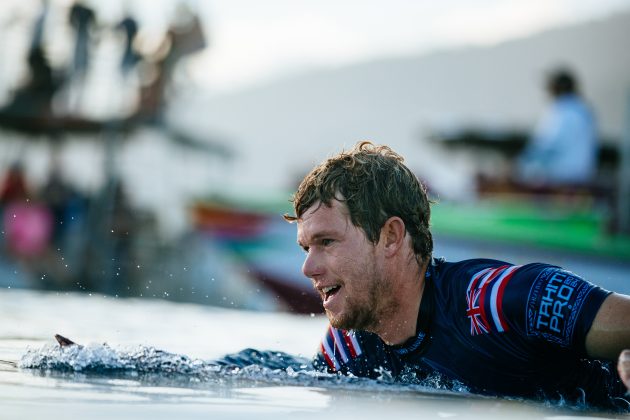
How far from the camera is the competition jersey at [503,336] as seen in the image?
12.3 ft

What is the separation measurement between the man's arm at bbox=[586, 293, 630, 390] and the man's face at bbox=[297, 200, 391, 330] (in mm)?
909

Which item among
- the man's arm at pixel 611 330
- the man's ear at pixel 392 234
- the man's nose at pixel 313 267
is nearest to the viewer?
the man's arm at pixel 611 330

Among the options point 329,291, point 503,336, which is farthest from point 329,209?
point 503,336

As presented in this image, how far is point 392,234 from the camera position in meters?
4.28

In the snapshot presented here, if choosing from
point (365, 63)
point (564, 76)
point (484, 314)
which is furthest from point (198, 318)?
point (365, 63)

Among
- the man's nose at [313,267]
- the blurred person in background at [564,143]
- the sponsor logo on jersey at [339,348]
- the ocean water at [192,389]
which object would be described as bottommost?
the ocean water at [192,389]

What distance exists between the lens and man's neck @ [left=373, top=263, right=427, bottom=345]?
4.27 m

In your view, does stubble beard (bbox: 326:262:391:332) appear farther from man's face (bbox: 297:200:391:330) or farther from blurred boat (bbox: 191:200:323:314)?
blurred boat (bbox: 191:200:323:314)

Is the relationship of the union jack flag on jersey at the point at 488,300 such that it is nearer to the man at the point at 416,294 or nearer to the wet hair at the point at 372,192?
the man at the point at 416,294

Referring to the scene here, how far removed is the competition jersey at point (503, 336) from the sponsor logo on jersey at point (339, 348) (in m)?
0.03

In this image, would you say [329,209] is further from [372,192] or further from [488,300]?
[488,300]

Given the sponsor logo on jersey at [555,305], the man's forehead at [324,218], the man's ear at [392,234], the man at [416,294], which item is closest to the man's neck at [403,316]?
the man at [416,294]

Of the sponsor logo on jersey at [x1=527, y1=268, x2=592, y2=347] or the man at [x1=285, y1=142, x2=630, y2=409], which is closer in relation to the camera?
the sponsor logo on jersey at [x1=527, y1=268, x2=592, y2=347]

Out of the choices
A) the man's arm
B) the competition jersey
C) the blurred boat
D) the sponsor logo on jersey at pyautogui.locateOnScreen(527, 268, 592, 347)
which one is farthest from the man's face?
the blurred boat
